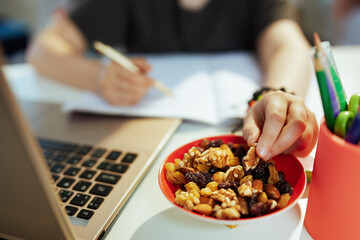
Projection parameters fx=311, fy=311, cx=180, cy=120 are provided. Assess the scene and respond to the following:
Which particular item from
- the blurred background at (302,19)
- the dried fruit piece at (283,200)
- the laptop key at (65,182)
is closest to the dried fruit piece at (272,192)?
the dried fruit piece at (283,200)

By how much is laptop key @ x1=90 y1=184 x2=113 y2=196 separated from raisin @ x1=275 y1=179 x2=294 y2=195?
0.26 m

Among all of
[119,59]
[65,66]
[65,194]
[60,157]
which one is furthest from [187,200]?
[65,66]

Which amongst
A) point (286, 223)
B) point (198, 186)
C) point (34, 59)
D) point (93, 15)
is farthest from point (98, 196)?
point (93, 15)

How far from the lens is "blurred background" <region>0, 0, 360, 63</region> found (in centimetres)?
202

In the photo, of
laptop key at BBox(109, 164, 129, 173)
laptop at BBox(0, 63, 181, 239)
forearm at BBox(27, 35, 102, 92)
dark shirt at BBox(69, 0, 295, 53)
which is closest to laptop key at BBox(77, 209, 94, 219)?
laptop at BBox(0, 63, 181, 239)

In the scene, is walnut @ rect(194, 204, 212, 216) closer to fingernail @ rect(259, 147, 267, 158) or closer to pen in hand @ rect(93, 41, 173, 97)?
fingernail @ rect(259, 147, 267, 158)

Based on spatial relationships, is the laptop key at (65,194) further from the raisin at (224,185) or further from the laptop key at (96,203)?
the raisin at (224,185)

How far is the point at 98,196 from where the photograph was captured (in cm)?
48

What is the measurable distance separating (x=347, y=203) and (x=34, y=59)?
3.51 ft

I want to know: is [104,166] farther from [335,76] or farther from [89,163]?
[335,76]

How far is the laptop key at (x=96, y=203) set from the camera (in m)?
0.46

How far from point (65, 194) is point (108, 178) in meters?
0.07

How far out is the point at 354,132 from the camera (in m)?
0.32

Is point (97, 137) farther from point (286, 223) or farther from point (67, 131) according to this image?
point (286, 223)
